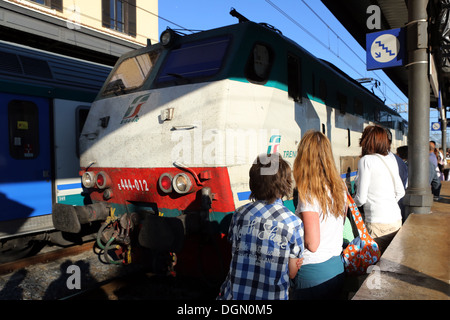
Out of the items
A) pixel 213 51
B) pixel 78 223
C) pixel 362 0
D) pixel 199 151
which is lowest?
pixel 78 223

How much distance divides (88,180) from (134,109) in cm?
108

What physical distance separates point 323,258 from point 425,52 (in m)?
4.07

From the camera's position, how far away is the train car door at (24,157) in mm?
5297

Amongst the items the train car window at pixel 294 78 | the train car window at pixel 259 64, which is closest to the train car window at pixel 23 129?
the train car window at pixel 259 64

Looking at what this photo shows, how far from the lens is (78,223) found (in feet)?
13.2

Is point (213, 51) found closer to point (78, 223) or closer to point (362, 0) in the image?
point (78, 223)

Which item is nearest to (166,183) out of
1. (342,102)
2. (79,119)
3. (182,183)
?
(182,183)

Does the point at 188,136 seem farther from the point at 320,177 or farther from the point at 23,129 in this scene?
the point at 23,129

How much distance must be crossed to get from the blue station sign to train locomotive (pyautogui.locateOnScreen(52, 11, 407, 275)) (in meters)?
1.05

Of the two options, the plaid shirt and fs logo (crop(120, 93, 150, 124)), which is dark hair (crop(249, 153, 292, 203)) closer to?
the plaid shirt

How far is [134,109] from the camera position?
14.4 ft

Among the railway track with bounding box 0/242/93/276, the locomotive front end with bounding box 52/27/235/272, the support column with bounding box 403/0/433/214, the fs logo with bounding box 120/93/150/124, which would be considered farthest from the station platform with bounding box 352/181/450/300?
the railway track with bounding box 0/242/93/276

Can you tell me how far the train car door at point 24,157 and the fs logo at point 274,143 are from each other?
12.6 ft
